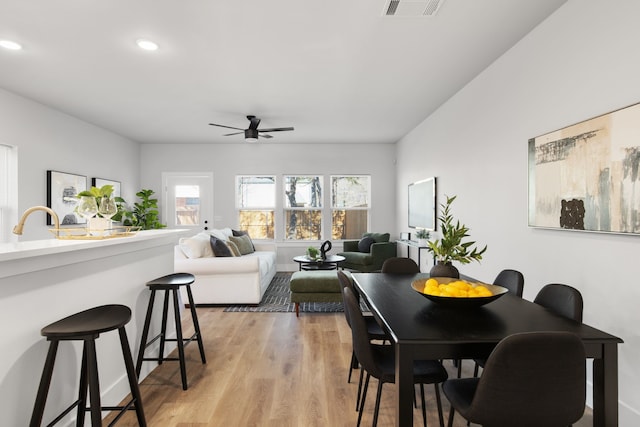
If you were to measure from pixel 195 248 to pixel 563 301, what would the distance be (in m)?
4.26

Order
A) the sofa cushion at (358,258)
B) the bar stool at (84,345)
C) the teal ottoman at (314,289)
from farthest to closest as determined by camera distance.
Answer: the sofa cushion at (358,258) < the teal ottoman at (314,289) < the bar stool at (84,345)

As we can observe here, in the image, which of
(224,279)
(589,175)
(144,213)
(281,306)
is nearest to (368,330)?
(589,175)

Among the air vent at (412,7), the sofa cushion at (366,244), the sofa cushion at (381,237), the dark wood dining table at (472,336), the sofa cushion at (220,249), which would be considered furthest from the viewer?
the sofa cushion at (381,237)

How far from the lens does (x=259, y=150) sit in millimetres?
7723

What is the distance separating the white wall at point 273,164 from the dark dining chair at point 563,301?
5816 millimetres

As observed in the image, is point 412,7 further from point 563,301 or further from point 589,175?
point 563,301

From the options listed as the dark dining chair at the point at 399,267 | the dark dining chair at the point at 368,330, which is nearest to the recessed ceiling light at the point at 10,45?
the dark dining chair at the point at 368,330

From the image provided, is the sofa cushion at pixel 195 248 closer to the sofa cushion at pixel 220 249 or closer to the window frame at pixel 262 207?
the sofa cushion at pixel 220 249

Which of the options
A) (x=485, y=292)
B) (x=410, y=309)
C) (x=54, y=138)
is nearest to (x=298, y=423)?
(x=410, y=309)

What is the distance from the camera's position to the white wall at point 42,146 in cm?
442

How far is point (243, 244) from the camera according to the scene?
639 centimetres

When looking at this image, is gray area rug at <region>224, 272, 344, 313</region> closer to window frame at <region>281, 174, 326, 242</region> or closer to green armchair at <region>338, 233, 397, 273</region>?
green armchair at <region>338, 233, 397, 273</region>

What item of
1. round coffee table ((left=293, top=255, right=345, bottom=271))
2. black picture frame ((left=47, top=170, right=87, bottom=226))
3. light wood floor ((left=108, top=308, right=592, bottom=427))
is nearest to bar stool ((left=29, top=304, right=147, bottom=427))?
light wood floor ((left=108, top=308, right=592, bottom=427))

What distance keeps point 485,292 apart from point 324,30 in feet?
7.45
